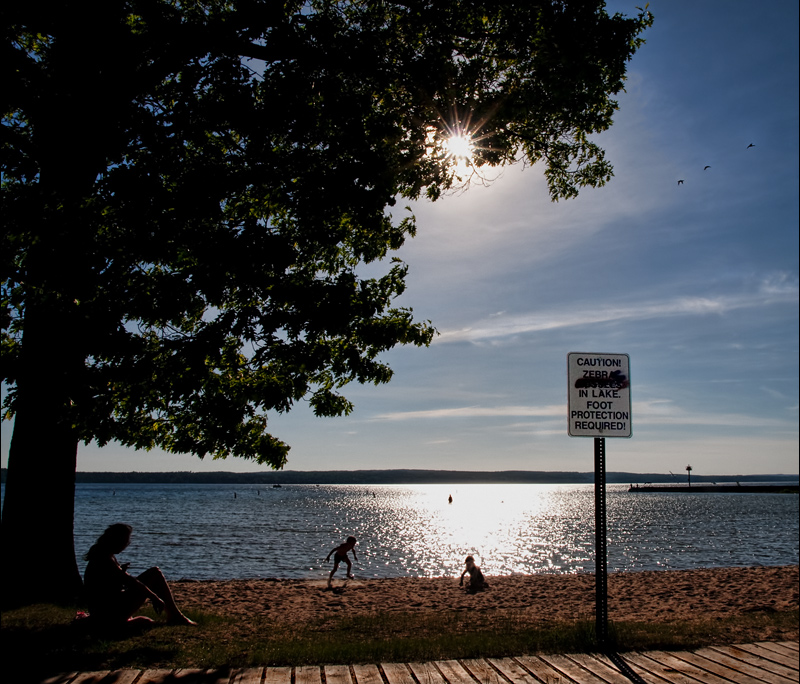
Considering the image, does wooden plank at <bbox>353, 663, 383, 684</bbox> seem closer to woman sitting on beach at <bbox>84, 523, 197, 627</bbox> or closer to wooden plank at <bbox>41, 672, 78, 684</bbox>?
wooden plank at <bbox>41, 672, 78, 684</bbox>

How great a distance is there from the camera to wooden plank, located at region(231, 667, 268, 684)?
5465 millimetres

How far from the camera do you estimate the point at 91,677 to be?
5594 millimetres

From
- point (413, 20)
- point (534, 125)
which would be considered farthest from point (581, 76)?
point (413, 20)

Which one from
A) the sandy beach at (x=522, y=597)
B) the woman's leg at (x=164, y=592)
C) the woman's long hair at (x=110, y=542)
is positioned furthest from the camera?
the sandy beach at (x=522, y=597)

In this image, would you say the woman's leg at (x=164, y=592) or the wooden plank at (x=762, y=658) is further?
the woman's leg at (x=164, y=592)

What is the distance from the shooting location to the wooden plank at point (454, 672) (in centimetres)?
552

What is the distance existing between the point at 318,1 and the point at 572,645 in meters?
11.8

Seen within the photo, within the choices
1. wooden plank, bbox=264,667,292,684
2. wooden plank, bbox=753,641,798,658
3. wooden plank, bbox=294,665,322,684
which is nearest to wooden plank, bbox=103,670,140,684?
wooden plank, bbox=264,667,292,684

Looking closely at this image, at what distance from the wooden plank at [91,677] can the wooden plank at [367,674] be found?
2280mm

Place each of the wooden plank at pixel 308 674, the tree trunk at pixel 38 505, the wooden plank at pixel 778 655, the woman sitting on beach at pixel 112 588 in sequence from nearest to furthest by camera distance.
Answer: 1. the wooden plank at pixel 308 674
2. the wooden plank at pixel 778 655
3. the woman sitting on beach at pixel 112 588
4. the tree trunk at pixel 38 505

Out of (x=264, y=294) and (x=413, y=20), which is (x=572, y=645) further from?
(x=413, y=20)

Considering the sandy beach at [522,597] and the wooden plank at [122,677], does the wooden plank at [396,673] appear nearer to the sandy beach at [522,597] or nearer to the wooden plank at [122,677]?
the wooden plank at [122,677]

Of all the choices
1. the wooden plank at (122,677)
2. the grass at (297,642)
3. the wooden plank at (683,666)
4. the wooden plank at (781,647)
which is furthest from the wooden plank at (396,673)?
the wooden plank at (781,647)

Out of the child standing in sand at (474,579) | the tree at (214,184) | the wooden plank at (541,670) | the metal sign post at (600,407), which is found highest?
the tree at (214,184)
